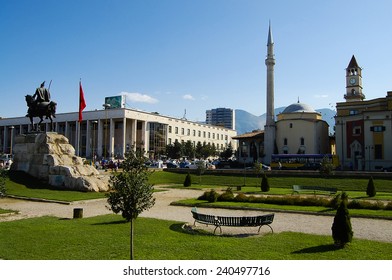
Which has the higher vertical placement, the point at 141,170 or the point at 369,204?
the point at 141,170

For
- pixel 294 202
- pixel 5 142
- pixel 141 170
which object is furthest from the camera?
pixel 5 142

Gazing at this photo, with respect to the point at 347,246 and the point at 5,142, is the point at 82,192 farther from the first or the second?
the point at 5,142

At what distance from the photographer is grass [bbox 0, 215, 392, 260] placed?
10.5 m

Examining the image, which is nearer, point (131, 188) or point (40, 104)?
point (131, 188)

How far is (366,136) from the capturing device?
55938 millimetres

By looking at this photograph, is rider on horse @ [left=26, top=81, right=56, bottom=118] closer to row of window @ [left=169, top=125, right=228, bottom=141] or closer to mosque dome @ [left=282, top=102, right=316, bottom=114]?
mosque dome @ [left=282, top=102, right=316, bottom=114]

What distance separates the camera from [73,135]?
9656 cm

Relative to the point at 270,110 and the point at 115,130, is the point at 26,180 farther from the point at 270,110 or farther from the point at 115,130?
the point at 115,130

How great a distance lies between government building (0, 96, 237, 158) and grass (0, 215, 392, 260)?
213 ft

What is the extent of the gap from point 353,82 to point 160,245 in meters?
75.7

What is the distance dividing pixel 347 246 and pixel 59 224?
1180 cm

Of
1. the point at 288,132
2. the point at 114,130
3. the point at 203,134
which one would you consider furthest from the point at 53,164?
the point at 203,134

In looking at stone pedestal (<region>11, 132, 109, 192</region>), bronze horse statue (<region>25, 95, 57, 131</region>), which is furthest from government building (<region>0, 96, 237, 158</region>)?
bronze horse statue (<region>25, 95, 57, 131</region>)
